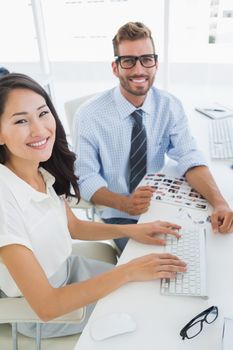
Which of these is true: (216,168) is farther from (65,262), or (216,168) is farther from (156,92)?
(65,262)

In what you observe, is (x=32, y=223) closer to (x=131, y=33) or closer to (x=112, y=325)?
(x=112, y=325)

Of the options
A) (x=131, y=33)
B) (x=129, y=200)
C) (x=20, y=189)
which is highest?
(x=131, y=33)

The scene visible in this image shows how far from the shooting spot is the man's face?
58.7 inches

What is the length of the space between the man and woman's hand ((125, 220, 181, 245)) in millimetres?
266

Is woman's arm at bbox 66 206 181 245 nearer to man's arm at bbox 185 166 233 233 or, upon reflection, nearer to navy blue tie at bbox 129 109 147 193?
man's arm at bbox 185 166 233 233

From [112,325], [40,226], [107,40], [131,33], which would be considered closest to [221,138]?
[131,33]

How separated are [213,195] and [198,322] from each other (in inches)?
21.5

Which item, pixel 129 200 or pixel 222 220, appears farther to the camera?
pixel 129 200

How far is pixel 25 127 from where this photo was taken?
94 centimetres

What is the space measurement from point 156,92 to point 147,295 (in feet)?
3.42

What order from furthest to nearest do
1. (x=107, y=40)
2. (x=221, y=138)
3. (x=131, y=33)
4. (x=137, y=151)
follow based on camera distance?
(x=107, y=40), (x=221, y=138), (x=137, y=151), (x=131, y=33)

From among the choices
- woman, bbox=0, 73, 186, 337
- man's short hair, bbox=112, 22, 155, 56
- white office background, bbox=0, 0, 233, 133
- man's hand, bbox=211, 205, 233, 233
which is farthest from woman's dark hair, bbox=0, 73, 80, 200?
white office background, bbox=0, 0, 233, 133

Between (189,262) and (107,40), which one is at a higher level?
(107,40)

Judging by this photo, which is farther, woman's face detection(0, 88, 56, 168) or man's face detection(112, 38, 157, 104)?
man's face detection(112, 38, 157, 104)
